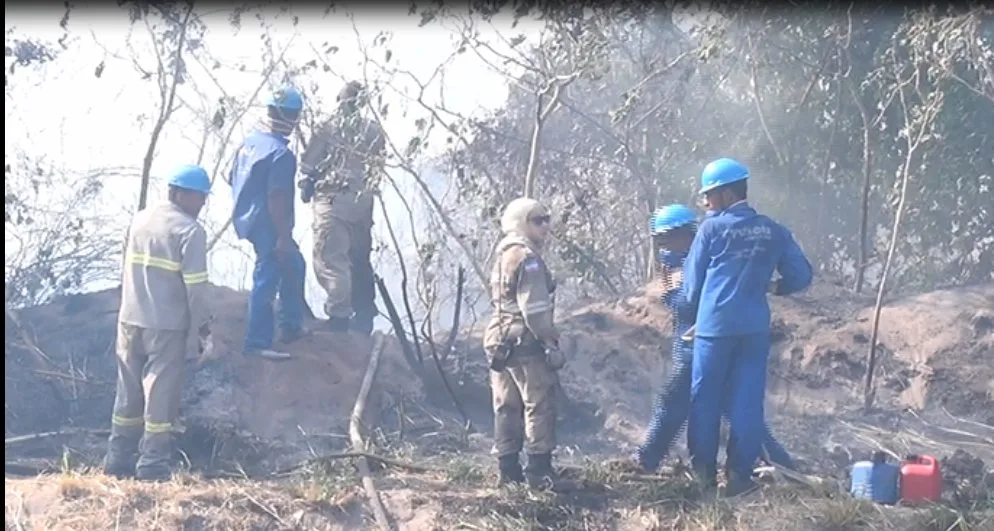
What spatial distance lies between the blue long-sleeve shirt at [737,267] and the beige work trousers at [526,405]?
1.02 m

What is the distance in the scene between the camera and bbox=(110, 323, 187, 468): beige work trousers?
23.2 feet

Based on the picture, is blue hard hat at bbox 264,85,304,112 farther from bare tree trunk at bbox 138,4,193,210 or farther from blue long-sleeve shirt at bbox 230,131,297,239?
bare tree trunk at bbox 138,4,193,210

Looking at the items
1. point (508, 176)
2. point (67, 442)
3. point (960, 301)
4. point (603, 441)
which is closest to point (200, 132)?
point (508, 176)

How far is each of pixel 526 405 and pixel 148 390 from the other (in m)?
2.41

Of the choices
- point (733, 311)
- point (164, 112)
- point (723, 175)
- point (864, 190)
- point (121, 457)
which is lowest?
point (121, 457)

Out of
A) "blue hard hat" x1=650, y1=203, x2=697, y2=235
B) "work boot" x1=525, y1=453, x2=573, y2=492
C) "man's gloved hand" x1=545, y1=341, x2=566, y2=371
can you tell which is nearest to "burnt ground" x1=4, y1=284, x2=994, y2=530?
"work boot" x1=525, y1=453, x2=573, y2=492

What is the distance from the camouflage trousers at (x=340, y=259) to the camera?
9.13 meters

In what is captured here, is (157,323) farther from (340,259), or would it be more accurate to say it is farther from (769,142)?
(769,142)

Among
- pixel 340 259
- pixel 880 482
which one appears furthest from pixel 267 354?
pixel 880 482

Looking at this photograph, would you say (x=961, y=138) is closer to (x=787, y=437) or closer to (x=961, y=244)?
(x=961, y=244)

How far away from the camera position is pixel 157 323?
23.2 feet

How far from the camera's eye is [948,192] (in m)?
11.3

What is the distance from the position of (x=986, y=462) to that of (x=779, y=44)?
5420mm

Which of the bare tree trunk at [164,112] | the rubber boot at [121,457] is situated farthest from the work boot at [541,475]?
the bare tree trunk at [164,112]
